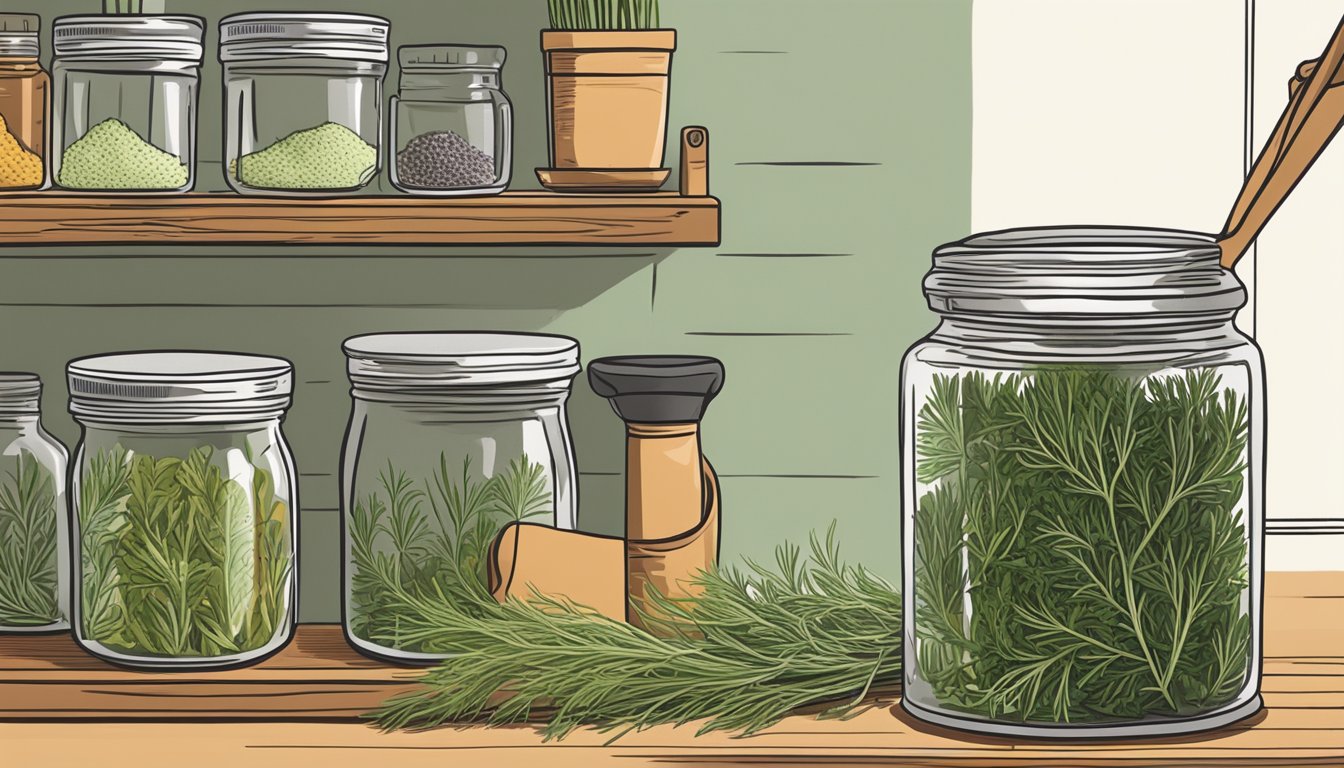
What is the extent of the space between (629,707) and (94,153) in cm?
59

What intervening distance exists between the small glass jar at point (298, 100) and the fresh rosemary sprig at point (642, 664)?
335mm

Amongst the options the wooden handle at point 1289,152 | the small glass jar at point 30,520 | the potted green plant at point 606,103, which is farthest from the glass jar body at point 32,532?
the wooden handle at point 1289,152

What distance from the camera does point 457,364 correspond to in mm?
1078

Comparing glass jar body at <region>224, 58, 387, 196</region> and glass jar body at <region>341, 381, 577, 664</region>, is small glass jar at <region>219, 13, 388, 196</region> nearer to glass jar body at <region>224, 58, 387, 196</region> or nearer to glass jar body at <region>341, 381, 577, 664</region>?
glass jar body at <region>224, 58, 387, 196</region>

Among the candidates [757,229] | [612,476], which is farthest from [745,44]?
[612,476]

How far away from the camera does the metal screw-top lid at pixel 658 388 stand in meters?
1.11

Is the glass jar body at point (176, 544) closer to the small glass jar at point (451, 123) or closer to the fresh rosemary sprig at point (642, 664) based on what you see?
the fresh rosemary sprig at point (642, 664)

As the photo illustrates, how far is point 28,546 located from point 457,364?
0.38 meters

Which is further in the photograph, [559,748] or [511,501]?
[511,501]

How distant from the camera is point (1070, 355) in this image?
3.08 feet

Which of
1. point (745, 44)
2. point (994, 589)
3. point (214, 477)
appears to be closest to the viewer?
point (994, 589)

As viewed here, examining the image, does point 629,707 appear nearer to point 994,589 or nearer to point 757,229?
point 994,589

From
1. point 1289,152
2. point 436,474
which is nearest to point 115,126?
point 436,474

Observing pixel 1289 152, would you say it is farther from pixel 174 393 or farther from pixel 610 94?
pixel 174 393
